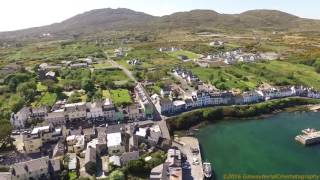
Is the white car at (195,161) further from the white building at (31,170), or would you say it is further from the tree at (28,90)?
the tree at (28,90)

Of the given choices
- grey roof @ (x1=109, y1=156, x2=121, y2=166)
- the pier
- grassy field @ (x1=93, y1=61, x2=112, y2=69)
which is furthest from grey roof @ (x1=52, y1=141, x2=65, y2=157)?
grassy field @ (x1=93, y1=61, x2=112, y2=69)

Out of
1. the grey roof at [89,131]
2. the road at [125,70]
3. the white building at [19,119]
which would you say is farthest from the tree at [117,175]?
the road at [125,70]

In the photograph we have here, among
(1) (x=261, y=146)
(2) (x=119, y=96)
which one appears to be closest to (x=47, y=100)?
(2) (x=119, y=96)

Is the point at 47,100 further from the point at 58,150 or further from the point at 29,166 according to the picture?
the point at 29,166

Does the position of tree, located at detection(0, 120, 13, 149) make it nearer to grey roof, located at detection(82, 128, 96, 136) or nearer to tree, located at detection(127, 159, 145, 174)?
grey roof, located at detection(82, 128, 96, 136)

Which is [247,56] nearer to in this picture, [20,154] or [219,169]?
[219,169]

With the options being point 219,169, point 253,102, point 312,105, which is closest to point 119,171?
point 219,169
